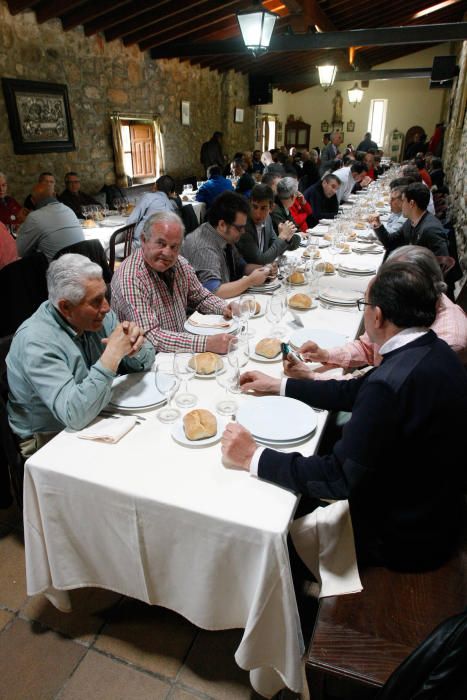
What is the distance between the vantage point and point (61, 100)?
6.13 metres

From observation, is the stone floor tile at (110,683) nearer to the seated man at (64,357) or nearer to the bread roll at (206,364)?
the seated man at (64,357)

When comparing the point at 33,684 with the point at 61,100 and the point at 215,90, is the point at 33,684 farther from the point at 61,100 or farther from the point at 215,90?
the point at 215,90

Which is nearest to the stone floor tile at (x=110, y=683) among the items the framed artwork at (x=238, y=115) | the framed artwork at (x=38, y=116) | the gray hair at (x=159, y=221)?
the gray hair at (x=159, y=221)

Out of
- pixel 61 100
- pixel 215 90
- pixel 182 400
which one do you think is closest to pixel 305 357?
pixel 182 400

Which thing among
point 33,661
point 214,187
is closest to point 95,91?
point 214,187

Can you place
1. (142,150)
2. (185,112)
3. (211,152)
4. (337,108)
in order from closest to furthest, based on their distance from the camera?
1. (142,150)
2. (185,112)
3. (211,152)
4. (337,108)

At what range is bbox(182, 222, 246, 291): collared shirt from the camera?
277 cm

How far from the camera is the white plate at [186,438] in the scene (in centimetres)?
133

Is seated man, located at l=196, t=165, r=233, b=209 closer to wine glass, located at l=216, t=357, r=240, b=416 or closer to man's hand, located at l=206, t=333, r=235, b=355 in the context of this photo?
man's hand, located at l=206, t=333, r=235, b=355

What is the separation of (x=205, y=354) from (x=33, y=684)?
1198 mm

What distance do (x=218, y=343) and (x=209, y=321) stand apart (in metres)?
0.34

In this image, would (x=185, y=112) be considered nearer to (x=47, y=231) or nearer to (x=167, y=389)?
(x=47, y=231)

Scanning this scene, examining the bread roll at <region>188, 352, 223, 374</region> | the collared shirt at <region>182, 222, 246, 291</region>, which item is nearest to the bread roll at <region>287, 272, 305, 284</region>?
the collared shirt at <region>182, 222, 246, 291</region>

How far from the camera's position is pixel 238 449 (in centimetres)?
125
